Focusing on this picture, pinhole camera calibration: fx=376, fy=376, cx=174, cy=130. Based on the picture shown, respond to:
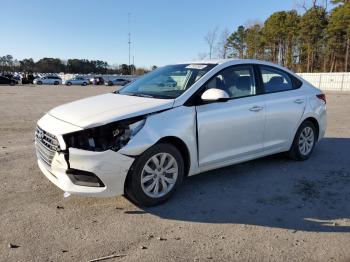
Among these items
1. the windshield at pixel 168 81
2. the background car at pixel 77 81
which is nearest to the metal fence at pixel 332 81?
the background car at pixel 77 81

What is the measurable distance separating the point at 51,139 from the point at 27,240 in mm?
1105

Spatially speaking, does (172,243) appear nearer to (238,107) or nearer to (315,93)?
(238,107)

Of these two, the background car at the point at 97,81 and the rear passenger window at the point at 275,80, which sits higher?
the rear passenger window at the point at 275,80

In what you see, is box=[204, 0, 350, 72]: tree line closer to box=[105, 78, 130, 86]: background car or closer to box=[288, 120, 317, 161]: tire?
box=[105, 78, 130, 86]: background car

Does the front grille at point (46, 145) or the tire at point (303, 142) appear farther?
the tire at point (303, 142)

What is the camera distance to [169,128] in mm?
4266

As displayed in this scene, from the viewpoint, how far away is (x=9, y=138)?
325 inches

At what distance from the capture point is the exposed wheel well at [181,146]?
4.36 metres

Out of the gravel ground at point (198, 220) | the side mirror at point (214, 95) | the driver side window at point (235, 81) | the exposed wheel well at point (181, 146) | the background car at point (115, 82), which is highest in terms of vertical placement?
the driver side window at point (235, 81)

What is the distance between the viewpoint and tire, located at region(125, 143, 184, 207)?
4102mm

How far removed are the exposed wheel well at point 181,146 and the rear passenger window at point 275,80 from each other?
184 cm

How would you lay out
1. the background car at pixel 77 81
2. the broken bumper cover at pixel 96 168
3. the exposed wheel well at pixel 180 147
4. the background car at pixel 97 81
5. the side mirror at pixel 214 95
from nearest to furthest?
the broken bumper cover at pixel 96 168 → the exposed wheel well at pixel 180 147 → the side mirror at pixel 214 95 → the background car at pixel 77 81 → the background car at pixel 97 81

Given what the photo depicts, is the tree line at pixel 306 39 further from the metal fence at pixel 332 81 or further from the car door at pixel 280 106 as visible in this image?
the car door at pixel 280 106

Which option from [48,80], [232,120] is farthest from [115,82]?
[232,120]
